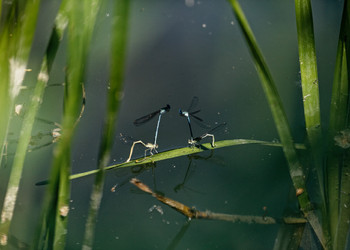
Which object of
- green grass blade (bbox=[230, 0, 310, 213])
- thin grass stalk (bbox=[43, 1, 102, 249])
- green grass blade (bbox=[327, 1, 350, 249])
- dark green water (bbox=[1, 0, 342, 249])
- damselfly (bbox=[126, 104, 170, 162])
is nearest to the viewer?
thin grass stalk (bbox=[43, 1, 102, 249])

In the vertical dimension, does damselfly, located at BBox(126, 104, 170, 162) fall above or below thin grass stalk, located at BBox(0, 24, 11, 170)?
above

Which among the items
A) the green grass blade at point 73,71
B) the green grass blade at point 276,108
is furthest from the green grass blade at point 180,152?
the green grass blade at point 73,71

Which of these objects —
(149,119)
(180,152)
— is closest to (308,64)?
(180,152)

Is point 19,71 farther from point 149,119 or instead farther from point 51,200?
point 149,119

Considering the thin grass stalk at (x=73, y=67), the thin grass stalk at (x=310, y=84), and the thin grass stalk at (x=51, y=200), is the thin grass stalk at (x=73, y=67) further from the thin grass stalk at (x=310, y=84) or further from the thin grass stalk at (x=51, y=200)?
the thin grass stalk at (x=310, y=84)

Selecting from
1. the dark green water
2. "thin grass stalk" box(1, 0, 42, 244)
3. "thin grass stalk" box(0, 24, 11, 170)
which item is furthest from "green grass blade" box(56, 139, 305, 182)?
"thin grass stalk" box(0, 24, 11, 170)

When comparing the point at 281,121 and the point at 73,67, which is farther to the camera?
the point at 281,121

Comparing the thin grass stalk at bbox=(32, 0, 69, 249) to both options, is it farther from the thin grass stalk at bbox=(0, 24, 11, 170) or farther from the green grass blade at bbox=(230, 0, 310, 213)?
the green grass blade at bbox=(230, 0, 310, 213)

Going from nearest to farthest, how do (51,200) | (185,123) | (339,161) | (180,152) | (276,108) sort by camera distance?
(51,200) < (276,108) < (339,161) < (180,152) < (185,123)
